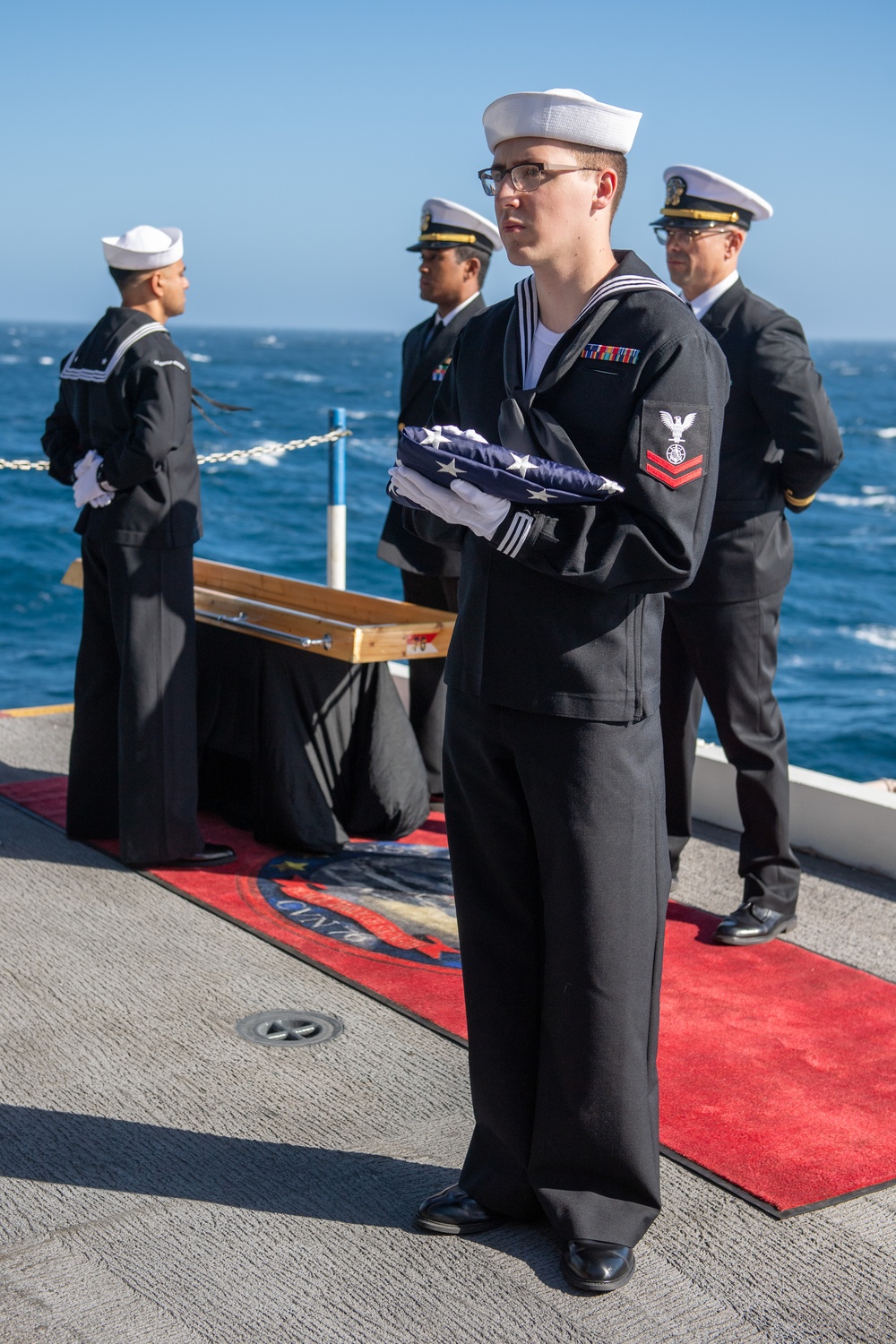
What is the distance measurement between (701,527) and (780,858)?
7.35 feet

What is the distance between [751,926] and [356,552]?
28.9 metres

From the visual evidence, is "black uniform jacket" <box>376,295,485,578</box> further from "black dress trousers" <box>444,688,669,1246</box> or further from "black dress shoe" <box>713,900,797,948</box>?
"black dress trousers" <box>444,688,669,1246</box>

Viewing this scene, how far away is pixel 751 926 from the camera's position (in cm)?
439

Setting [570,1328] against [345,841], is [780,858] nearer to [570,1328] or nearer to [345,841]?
[345,841]

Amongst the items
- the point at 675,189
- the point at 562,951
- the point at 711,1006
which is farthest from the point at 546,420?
the point at 675,189

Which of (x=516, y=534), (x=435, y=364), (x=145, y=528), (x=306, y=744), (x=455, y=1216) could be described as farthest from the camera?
(x=435, y=364)

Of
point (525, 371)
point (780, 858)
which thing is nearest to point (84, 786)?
point (780, 858)

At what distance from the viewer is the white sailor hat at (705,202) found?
4.44 meters

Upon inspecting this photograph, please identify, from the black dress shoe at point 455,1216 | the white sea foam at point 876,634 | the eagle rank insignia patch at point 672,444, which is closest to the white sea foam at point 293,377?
the white sea foam at point 876,634

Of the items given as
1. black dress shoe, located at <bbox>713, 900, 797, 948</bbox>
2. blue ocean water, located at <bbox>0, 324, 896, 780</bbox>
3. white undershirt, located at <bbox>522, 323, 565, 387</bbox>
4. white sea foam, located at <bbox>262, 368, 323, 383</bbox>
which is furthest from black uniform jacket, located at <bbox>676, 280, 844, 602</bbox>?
white sea foam, located at <bbox>262, 368, 323, 383</bbox>

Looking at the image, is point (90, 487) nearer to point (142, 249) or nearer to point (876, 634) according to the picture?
point (142, 249)

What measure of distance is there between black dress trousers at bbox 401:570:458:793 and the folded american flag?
3.25 m

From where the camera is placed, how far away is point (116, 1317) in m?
2.48

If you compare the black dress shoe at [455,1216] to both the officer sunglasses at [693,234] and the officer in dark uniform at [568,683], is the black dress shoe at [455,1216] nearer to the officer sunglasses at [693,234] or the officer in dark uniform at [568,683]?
the officer in dark uniform at [568,683]
